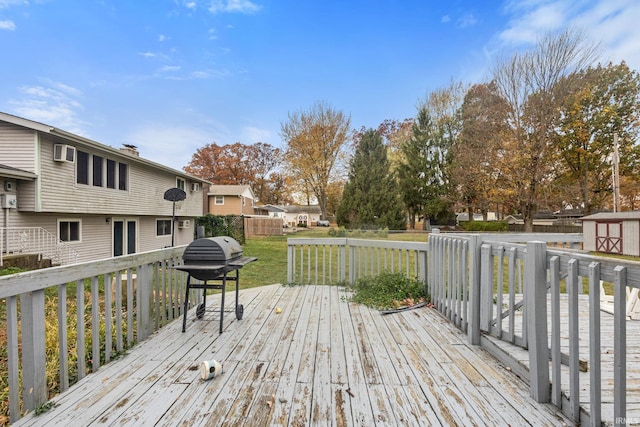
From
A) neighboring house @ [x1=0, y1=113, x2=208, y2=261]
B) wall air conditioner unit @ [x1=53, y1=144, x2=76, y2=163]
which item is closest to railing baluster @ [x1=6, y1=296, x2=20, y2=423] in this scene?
neighboring house @ [x1=0, y1=113, x2=208, y2=261]

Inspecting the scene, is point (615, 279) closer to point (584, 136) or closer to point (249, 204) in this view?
point (584, 136)

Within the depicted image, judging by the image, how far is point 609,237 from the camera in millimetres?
12117

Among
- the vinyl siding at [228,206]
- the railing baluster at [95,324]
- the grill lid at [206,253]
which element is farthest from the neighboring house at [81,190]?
the vinyl siding at [228,206]

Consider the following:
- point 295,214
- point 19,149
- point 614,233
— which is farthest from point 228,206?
point 614,233

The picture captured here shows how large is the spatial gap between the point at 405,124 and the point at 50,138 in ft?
86.6

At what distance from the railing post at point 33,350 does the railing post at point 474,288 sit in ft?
9.94

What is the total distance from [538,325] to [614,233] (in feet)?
48.1

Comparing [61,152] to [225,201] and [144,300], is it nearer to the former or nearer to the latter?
[144,300]

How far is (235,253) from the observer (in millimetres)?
3191

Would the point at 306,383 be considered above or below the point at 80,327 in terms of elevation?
below

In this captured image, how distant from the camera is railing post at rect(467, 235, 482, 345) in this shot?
8.41ft

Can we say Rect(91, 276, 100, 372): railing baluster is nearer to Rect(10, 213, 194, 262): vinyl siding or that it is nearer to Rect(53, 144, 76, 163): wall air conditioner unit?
Rect(10, 213, 194, 262): vinyl siding

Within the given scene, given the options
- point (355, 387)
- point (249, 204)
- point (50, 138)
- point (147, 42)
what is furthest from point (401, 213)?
point (355, 387)

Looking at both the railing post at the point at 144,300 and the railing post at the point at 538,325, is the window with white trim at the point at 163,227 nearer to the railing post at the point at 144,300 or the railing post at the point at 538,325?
the railing post at the point at 144,300
